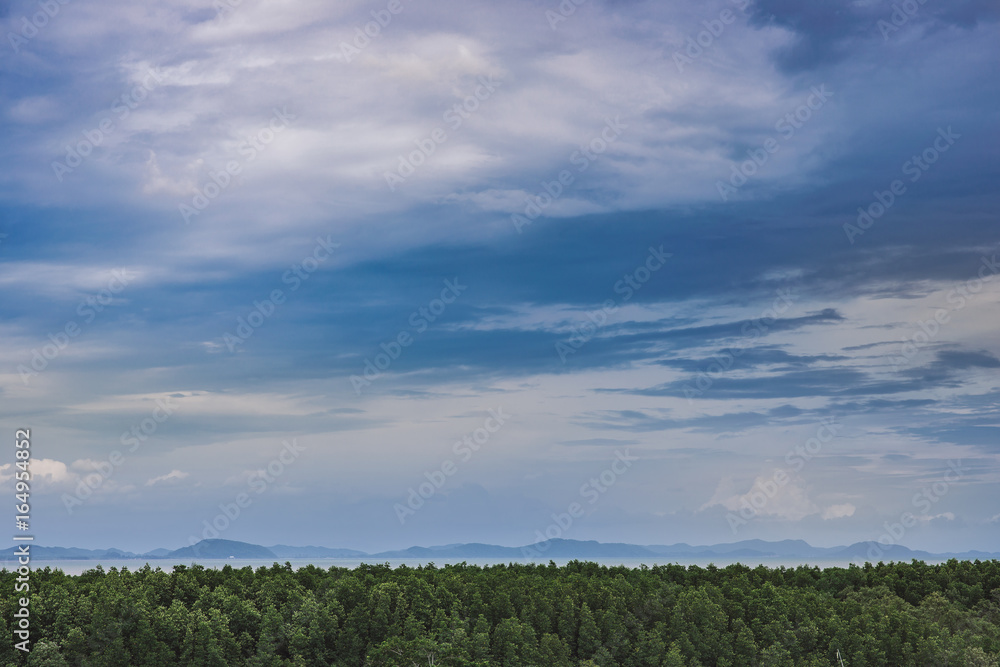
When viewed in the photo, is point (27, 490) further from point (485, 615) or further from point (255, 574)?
point (485, 615)

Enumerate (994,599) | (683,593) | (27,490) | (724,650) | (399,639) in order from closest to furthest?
(27,490)
(399,639)
(724,650)
(683,593)
(994,599)

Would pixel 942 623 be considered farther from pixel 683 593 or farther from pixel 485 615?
pixel 485 615

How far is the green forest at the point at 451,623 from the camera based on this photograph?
41.1 m

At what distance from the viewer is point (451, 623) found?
145 feet

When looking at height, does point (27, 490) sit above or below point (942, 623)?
above

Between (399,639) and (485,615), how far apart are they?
6412 millimetres

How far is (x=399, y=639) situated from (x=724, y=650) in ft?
53.3

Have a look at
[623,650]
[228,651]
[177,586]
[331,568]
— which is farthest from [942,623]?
[177,586]

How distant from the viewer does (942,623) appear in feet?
163

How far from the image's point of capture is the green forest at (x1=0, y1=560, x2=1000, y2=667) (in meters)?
41.1

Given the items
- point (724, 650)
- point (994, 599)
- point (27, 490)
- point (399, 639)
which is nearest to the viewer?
point (27, 490)

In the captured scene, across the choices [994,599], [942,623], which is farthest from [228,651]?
[994,599]

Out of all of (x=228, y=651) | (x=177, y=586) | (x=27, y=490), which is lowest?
(x=228, y=651)

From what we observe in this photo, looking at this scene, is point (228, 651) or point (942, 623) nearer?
point (228, 651)
